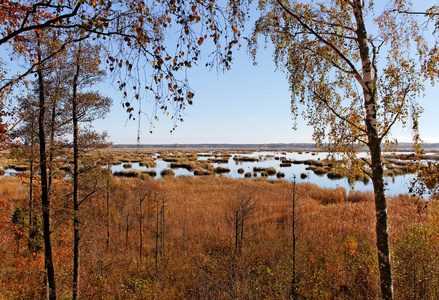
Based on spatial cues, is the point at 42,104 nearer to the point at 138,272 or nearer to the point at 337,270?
the point at 138,272

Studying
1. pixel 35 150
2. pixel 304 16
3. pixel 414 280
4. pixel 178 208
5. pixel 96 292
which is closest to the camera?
pixel 304 16

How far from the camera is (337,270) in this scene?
8.52m

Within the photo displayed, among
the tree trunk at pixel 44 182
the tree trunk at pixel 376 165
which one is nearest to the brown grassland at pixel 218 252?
the tree trunk at pixel 44 182

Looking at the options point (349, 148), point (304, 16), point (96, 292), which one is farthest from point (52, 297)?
point (304, 16)

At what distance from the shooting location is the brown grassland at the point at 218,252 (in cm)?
765

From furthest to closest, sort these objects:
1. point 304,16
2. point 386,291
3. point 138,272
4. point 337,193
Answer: point 337,193, point 138,272, point 304,16, point 386,291

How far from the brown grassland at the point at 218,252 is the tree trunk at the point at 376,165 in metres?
0.75

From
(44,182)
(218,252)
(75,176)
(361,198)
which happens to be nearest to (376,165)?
(218,252)

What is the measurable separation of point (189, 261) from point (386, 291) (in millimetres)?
8632

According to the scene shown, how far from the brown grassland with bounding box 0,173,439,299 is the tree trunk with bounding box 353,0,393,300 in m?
0.75

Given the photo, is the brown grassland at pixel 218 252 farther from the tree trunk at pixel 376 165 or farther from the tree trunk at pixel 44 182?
the tree trunk at pixel 376 165

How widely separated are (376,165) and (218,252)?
30.8 feet

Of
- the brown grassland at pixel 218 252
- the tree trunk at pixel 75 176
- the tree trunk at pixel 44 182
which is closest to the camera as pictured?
the tree trunk at pixel 44 182

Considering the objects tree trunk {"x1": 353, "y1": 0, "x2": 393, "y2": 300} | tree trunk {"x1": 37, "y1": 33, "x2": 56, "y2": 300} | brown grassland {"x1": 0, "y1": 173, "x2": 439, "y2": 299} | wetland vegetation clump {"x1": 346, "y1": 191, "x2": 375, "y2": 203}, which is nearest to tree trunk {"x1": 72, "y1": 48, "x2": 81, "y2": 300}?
brown grassland {"x1": 0, "y1": 173, "x2": 439, "y2": 299}
